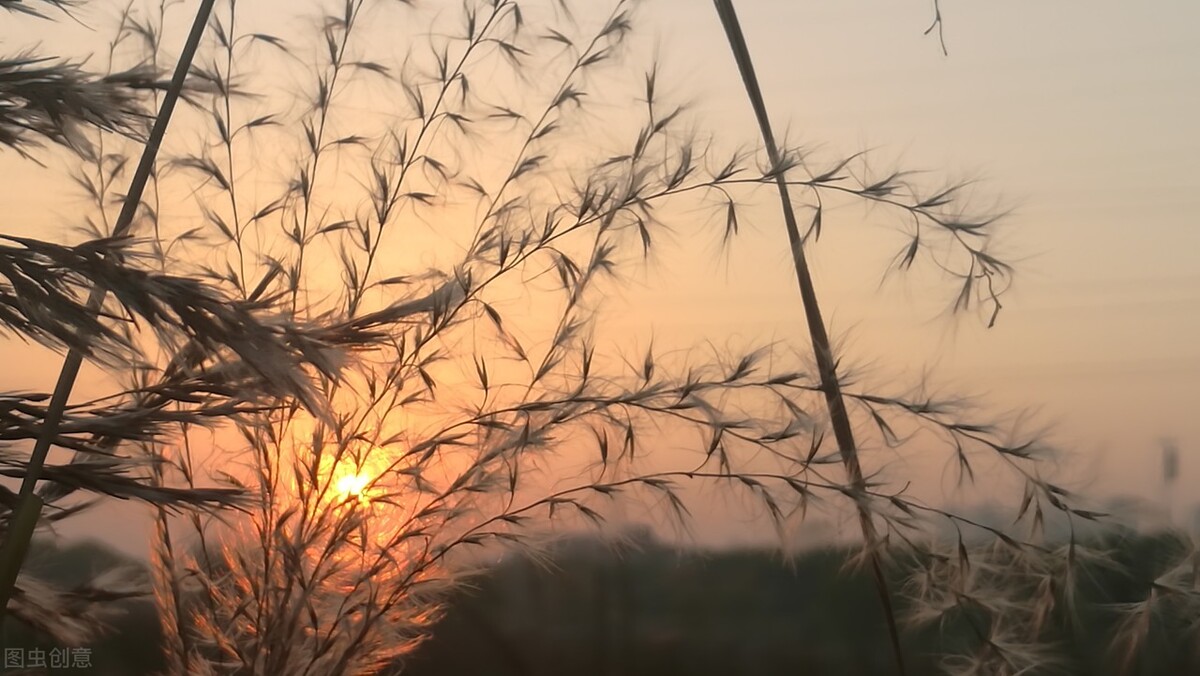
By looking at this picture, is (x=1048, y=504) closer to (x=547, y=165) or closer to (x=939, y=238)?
(x=939, y=238)

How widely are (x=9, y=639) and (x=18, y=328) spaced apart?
1.84 ft

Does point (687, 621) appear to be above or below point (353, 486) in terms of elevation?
below

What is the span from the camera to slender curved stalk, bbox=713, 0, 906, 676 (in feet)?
2.88

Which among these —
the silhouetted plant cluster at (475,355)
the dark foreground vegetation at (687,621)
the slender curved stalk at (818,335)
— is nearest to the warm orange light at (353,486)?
the silhouetted plant cluster at (475,355)

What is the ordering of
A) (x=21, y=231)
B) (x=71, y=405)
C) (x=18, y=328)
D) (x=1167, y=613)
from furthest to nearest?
1. (x=21, y=231)
2. (x=1167, y=613)
3. (x=71, y=405)
4. (x=18, y=328)

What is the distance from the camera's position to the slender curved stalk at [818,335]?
0.88 metres

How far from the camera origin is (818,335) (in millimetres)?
924

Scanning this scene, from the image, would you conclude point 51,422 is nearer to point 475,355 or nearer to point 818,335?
point 475,355

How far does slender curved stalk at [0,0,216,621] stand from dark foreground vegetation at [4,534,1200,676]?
13.1 inches

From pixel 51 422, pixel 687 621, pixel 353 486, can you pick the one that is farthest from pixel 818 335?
pixel 51 422

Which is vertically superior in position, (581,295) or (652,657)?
(581,295)

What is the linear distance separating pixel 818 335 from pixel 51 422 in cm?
63

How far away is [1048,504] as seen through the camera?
870 mm

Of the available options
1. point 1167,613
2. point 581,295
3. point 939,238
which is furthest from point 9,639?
point 1167,613
